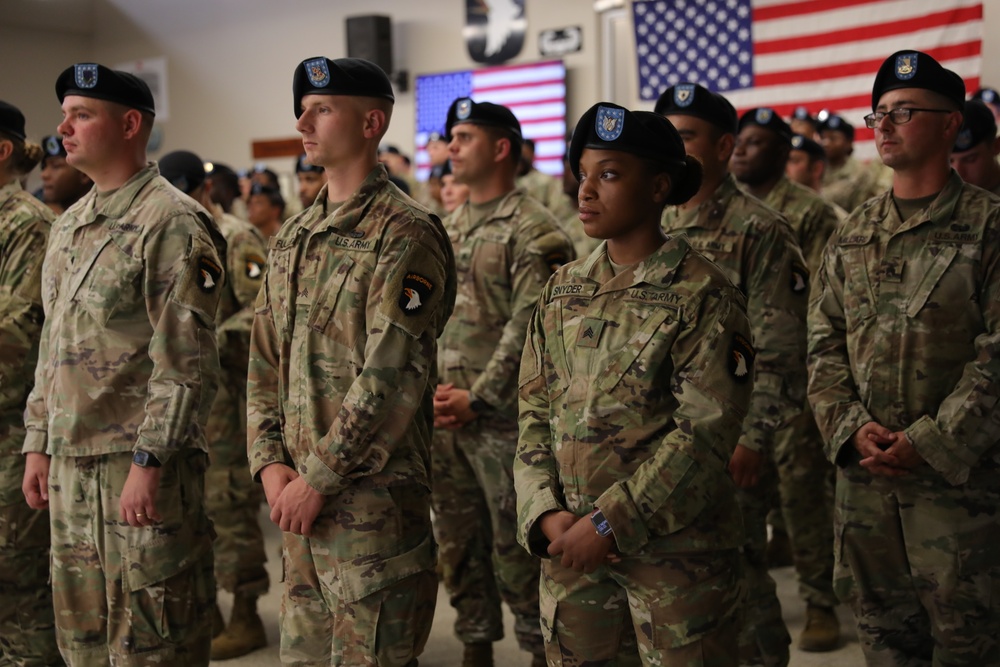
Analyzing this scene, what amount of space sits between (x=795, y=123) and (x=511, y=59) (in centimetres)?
385

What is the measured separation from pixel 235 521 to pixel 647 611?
2.42 m

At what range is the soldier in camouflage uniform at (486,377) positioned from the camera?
340 centimetres

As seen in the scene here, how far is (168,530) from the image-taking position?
2.79 metres

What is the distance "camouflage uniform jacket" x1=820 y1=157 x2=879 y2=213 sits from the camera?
6.40m

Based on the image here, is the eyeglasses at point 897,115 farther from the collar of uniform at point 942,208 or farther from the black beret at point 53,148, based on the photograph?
the black beret at point 53,148

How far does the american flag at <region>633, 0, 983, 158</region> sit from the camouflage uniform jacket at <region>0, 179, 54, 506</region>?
5.67 m

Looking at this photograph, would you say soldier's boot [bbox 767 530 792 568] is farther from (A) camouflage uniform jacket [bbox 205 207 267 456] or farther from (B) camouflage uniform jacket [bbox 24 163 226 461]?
(B) camouflage uniform jacket [bbox 24 163 226 461]

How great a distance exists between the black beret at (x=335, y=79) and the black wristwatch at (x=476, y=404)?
1.08 meters

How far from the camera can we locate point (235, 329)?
4301 mm

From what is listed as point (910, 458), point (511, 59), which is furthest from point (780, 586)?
point (511, 59)

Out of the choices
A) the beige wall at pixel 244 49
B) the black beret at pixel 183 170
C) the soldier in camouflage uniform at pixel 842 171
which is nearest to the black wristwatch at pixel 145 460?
the black beret at pixel 183 170

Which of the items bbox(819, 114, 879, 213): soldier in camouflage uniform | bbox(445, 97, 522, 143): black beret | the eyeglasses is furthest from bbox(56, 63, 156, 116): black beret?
bbox(819, 114, 879, 213): soldier in camouflage uniform

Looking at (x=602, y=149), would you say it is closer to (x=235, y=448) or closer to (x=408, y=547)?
(x=408, y=547)

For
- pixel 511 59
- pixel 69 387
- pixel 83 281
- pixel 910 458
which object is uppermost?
pixel 511 59
